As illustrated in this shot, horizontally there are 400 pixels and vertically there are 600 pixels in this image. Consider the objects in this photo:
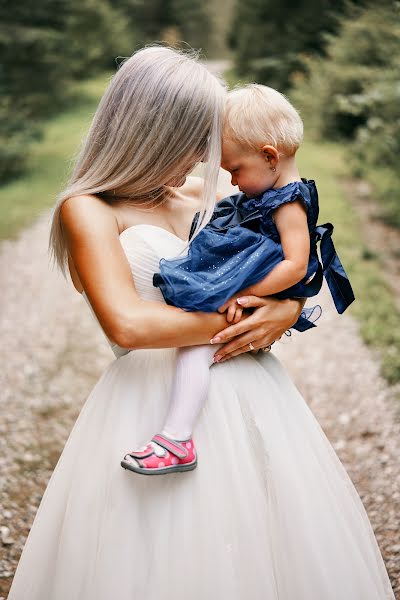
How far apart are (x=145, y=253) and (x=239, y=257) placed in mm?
307

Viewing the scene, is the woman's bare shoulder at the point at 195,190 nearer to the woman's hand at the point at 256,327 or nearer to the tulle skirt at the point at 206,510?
the woman's hand at the point at 256,327

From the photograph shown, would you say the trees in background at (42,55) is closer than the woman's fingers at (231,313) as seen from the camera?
No

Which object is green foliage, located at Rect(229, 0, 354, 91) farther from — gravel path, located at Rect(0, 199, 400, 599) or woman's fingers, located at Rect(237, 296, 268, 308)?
woman's fingers, located at Rect(237, 296, 268, 308)

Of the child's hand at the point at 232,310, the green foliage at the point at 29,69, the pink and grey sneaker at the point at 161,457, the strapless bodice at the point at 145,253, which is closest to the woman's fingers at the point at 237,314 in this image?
the child's hand at the point at 232,310

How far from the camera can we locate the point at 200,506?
1904 mm

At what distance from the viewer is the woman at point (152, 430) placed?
1884 millimetres

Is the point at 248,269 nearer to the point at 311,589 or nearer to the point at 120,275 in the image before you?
the point at 120,275

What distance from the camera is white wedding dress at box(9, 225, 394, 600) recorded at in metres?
1.89

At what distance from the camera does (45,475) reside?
12.9ft

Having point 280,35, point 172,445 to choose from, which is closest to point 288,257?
point 172,445

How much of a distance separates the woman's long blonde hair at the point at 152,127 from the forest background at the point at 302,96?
0.47 ft

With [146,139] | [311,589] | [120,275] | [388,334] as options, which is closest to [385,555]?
[311,589]

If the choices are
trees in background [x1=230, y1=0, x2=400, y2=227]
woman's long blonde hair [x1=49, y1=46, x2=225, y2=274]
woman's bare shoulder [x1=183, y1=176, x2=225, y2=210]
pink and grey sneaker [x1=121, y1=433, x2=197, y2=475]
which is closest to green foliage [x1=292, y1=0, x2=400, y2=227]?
trees in background [x1=230, y1=0, x2=400, y2=227]

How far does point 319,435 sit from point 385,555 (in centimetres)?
132
